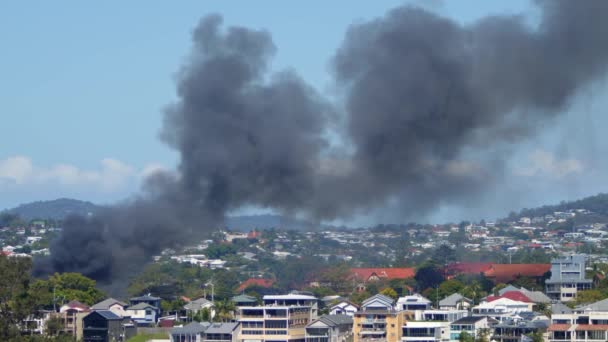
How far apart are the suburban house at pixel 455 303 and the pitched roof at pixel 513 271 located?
52.5 ft

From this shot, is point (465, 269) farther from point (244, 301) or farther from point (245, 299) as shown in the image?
point (244, 301)

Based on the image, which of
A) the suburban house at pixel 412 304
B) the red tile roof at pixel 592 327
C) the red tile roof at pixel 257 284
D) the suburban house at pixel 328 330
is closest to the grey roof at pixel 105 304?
the suburban house at pixel 328 330

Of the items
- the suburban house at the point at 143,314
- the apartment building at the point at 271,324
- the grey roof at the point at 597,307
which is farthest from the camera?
the suburban house at the point at 143,314

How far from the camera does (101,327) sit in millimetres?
76125

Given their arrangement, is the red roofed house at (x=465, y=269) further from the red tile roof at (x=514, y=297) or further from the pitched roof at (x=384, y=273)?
the red tile roof at (x=514, y=297)

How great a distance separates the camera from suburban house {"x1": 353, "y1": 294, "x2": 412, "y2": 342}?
259 ft

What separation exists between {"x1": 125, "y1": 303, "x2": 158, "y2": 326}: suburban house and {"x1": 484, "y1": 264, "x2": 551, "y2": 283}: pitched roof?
31.9 metres

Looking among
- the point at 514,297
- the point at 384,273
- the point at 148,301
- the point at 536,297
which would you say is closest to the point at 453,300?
the point at 514,297

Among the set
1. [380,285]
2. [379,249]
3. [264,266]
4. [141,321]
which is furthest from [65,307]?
[379,249]

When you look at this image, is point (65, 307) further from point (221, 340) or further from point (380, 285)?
point (380, 285)

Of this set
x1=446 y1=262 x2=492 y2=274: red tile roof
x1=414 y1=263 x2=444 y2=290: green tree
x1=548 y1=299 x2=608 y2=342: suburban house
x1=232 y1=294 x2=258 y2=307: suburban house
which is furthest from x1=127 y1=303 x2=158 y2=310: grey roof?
x1=446 y1=262 x2=492 y2=274: red tile roof

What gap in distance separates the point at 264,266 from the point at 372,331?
202ft

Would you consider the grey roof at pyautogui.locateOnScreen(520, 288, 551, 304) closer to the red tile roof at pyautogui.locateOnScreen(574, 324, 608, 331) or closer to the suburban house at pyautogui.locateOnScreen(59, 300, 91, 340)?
the red tile roof at pyautogui.locateOnScreen(574, 324, 608, 331)

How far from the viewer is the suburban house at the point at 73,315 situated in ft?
250
